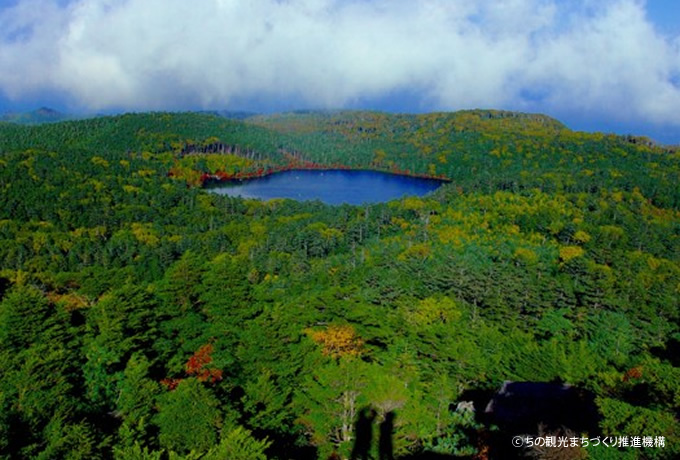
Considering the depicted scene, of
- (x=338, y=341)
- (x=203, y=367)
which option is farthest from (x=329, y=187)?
(x=203, y=367)

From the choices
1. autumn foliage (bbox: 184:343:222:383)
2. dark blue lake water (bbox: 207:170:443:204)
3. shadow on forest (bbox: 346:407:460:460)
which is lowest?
shadow on forest (bbox: 346:407:460:460)

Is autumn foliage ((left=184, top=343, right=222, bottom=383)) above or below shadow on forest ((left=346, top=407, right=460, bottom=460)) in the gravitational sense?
above

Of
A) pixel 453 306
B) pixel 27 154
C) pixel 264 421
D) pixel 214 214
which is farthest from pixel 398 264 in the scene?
pixel 27 154

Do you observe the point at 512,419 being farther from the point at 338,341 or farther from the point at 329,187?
the point at 329,187

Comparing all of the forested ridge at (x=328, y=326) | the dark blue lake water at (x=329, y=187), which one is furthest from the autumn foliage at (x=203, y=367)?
the dark blue lake water at (x=329, y=187)

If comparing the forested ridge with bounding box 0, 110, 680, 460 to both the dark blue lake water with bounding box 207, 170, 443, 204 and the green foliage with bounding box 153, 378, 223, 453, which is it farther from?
the dark blue lake water with bounding box 207, 170, 443, 204

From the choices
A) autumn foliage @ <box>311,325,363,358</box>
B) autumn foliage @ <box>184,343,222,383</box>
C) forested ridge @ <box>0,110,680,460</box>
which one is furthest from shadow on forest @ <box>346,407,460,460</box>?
autumn foliage @ <box>184,343,222,383</box>
